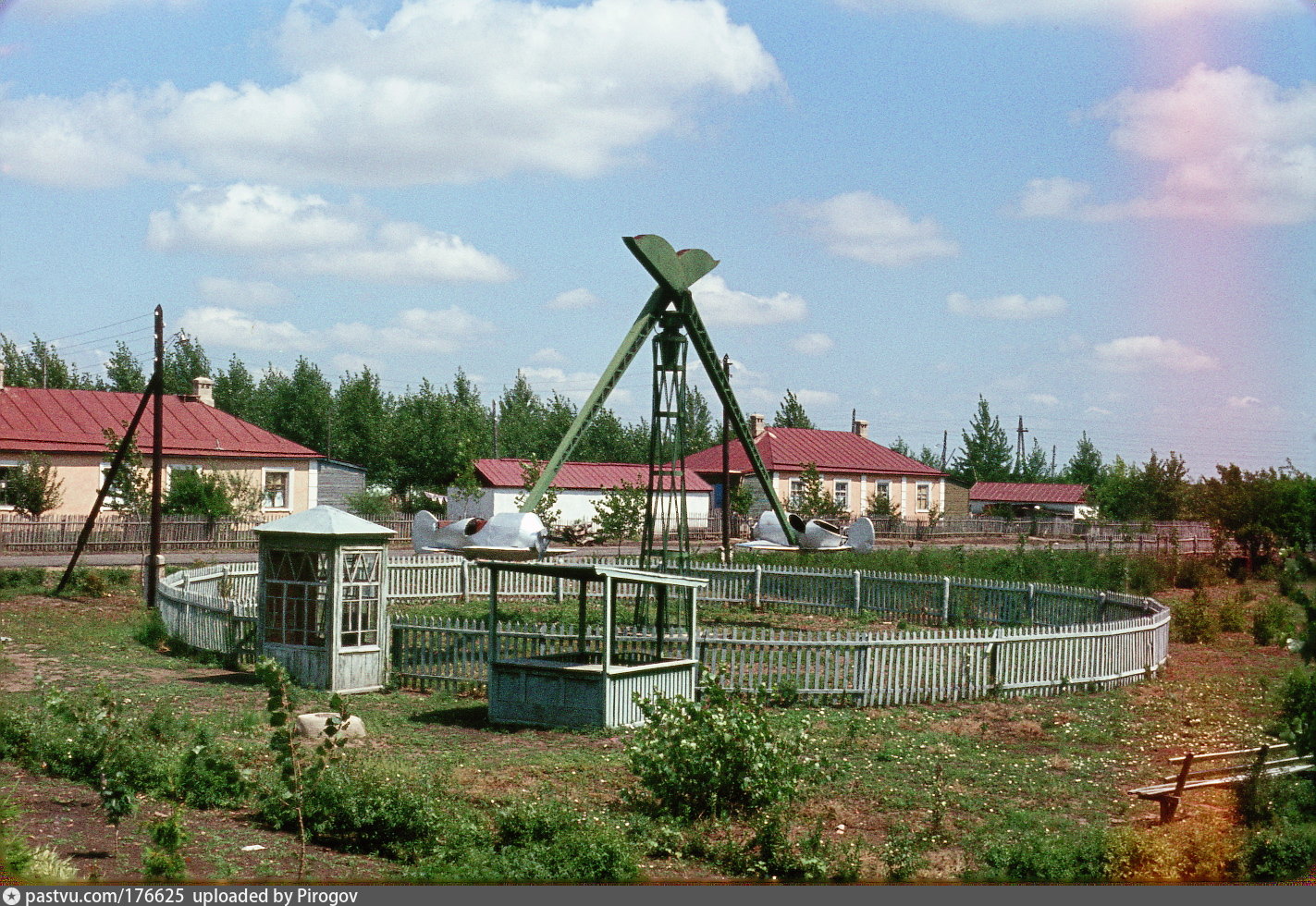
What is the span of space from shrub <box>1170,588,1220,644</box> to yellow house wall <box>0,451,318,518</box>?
34.0m

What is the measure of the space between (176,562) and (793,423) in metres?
57.2

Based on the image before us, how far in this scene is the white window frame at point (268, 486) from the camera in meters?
48.7

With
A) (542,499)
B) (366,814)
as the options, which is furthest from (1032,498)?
(366,814)

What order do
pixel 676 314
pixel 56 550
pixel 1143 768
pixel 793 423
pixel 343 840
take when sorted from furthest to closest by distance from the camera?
pixel 793 423 → pixel 56 550 → pixel 676 314 → pixel 1143 768 → pixel 343 840

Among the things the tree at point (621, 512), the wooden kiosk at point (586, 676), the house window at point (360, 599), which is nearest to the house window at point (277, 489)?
the tree at point (621, 512)

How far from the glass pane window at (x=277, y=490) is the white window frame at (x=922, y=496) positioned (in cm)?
3346

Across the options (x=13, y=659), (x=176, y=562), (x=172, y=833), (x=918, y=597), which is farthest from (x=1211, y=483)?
(x=172, y=833)

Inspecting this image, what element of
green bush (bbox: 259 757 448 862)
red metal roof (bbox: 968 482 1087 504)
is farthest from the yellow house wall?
red metal roof (bbox: 968 482 1087 504)

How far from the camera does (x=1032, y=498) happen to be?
85.4 meters

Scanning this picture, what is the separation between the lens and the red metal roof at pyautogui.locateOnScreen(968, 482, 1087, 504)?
84.7 metres

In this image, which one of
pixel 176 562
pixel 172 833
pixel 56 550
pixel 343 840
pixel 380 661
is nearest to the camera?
pixel 172 833

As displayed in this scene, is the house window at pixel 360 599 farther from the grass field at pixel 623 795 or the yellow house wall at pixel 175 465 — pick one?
the yellow house wall at pixel 175 465

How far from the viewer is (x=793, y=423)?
85812 mm

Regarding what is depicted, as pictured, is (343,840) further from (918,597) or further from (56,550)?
(56,550)
